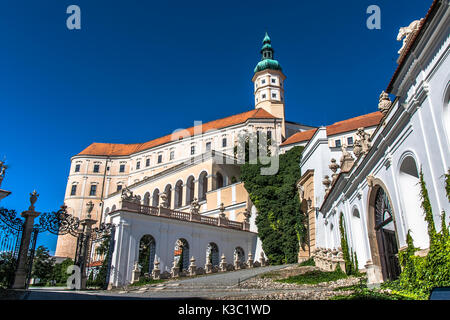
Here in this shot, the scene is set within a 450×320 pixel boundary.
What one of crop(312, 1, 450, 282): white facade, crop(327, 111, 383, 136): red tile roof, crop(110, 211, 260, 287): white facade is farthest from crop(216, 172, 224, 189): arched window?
crop(312, 1, 450, 282): white facade

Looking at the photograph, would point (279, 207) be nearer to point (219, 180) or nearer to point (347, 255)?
point (347, 255)

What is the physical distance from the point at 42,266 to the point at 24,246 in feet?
81.6

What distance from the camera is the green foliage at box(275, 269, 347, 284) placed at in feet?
58.3

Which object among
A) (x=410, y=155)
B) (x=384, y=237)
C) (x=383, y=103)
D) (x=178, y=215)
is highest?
(x=383, y=103)

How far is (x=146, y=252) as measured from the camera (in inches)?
1124

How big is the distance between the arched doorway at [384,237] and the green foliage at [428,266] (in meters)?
2.99

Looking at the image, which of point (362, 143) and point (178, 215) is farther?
point (178, 215)

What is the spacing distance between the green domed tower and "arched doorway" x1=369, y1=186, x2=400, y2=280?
50418 mm

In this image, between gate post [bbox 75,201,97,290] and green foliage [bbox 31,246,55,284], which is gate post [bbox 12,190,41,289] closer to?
gate post [bbox 75,201,97,290]

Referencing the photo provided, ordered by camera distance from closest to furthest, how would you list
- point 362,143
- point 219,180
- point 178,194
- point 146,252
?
point 362,143 → point 146,252 → point 219,180 → point 178,194

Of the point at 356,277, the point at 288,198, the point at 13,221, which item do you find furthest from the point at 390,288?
the point at 288,198

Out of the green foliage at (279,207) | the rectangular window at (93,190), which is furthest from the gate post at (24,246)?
the rectangular window at (93,190)

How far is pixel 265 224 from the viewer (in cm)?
→ 3484

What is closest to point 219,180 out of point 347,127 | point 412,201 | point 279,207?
point 279,207
